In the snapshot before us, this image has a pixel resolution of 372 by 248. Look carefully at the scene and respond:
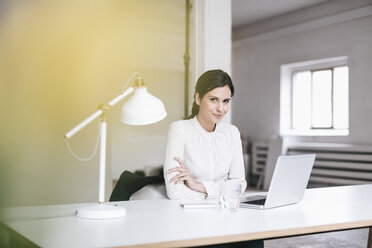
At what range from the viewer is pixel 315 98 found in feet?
23.5

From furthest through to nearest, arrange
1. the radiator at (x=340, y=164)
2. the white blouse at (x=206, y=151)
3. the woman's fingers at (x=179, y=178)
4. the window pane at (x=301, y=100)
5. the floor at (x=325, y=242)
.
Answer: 1. the window pane at (x=301, y=100)
2. the radiator at (x=340, y=164)
3. the floor at (x=325, y=242)
4. the white blouse at (x=206, y=151)
5. the woman's fingers at (x=179, y=178)

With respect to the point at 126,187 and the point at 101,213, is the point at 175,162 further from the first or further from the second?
the point at 101,213

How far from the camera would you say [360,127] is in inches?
246

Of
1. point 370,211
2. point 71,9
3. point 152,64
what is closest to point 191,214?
point 370,211

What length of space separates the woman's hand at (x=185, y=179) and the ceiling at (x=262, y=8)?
4.95 m

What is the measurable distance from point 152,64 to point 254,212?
10.1 feet

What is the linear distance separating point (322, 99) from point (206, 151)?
17.0 ft

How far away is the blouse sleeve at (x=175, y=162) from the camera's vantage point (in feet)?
6.58


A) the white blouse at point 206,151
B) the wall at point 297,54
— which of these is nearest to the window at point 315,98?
the wall at point 297,54

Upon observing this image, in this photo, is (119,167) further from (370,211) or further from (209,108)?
(370,211)

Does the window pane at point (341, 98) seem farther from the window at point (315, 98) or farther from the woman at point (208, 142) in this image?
the woman at point (208, 142)

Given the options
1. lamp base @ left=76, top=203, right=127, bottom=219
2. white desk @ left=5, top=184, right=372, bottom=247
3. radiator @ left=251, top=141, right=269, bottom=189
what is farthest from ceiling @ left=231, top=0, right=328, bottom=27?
lamp base @ left=76, top=203, right=127, bottom=219

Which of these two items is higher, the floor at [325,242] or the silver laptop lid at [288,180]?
the silver laptop lid at [288,180]

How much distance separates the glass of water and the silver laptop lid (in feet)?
0.37
